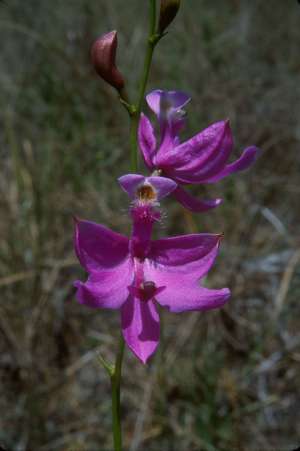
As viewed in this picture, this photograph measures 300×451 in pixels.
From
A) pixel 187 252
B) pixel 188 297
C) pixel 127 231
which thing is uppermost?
A: pixel 187 252

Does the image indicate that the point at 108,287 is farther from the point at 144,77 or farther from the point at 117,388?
the point at 144,77

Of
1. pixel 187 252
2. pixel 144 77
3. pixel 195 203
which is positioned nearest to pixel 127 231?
pixel 195 203

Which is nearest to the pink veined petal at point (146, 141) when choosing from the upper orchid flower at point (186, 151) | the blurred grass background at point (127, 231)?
the upper orchid flower at point (186, 151)

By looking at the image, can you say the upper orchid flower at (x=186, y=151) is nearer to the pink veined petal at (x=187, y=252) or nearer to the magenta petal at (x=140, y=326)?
the pink veined petal at (x=187, y=252)

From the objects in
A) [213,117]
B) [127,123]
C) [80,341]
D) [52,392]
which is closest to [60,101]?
[127,123]

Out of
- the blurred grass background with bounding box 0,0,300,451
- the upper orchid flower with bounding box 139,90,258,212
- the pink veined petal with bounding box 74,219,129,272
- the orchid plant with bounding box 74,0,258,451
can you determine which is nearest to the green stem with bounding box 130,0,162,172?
the orchid plant with bounding box 74,0,258,451

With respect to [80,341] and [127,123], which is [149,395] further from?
[127,123]
